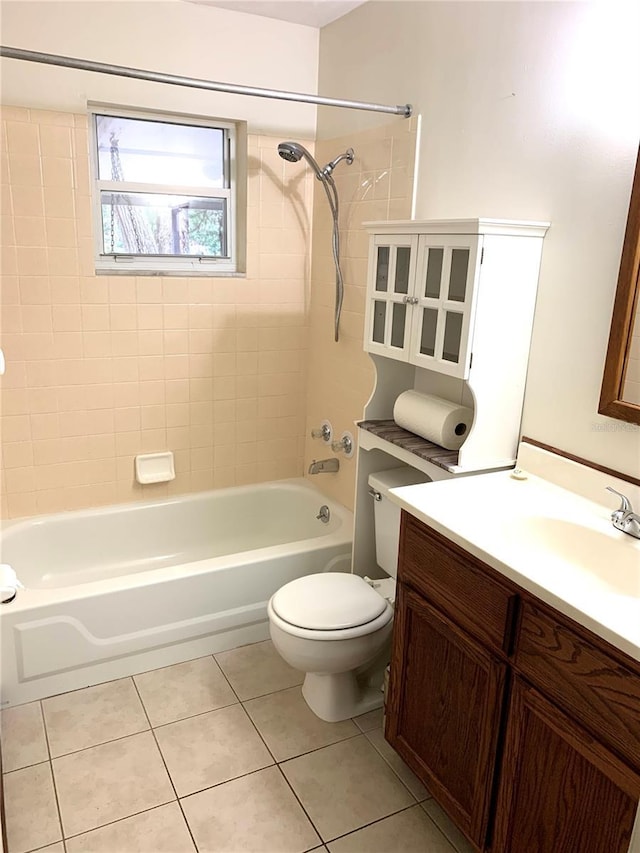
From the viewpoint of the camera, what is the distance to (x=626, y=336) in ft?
5.15

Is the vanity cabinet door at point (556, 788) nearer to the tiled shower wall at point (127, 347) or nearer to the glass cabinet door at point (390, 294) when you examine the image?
the glass cabinet door at point (390, 294)

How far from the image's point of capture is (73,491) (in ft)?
9.28

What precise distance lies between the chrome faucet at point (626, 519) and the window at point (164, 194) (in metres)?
2.01

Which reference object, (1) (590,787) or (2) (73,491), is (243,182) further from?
(1) (590,787)

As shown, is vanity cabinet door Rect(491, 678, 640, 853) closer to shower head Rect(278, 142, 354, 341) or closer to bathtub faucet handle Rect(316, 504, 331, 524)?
bathtub faucet handle Rect(316, 504, 331, 524)

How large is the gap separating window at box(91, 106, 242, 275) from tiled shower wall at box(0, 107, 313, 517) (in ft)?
0.43

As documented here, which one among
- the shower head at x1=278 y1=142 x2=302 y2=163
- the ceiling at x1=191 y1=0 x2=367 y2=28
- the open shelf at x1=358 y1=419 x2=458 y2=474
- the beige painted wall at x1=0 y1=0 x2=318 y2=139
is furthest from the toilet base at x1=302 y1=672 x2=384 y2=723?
the ceiling at x1=191 y1=0 x2=367 y2=28

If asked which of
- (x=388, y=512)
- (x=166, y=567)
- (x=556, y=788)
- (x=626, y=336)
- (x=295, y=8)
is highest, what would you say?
(x=295, y=8)

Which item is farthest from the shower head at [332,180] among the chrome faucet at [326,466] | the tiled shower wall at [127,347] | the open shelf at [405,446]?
the open shelf at [405,446]

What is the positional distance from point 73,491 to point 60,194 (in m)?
1.20

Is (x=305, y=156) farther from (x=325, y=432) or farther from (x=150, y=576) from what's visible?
(x=150, y=576)

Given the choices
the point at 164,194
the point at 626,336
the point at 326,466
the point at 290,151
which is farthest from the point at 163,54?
the point at 626,336

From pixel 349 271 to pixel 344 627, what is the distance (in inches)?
57.2

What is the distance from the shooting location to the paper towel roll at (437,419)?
1.99 meters
